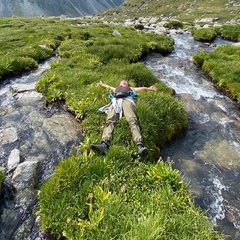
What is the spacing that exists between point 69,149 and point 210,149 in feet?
20.0

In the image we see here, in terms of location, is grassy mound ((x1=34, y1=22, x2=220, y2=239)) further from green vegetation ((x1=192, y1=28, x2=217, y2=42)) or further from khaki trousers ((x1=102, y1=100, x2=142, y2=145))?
green vegetation ((x1=192, y1=28, x2=217, y2=42))

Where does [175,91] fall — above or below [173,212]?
below

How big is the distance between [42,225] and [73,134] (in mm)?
4894

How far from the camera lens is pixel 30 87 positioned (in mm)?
15477

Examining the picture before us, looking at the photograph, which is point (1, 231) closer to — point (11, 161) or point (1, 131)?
point (11, 161)

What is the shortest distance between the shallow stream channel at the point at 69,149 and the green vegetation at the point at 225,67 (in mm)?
636

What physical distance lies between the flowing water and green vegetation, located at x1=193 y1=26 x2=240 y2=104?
0.52 meters

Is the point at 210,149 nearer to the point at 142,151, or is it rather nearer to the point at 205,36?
the point at 142,151

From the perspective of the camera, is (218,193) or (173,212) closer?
(173,212)

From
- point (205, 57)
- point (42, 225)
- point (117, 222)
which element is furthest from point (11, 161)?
point (205, 57)

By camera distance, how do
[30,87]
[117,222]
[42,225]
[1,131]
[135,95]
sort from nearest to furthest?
1. [117,222]
2. [42,225]
3. [1,131]
4. [135,95]
5. [30,87]

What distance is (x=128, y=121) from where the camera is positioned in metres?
10.2

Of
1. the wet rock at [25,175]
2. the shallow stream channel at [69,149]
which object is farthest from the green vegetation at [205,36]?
the wet rock at [25,175]

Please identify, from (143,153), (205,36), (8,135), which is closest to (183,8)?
(205,36)
